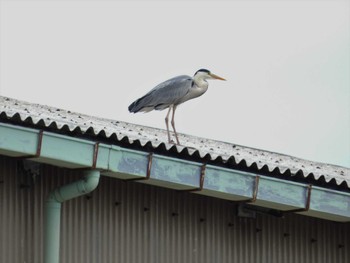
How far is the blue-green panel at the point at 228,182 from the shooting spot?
1120 centimetres

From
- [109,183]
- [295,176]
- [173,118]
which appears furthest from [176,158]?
[173,118]

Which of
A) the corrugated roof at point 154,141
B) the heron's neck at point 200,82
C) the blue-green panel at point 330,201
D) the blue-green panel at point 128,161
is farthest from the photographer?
the heron's neck at point 200,82

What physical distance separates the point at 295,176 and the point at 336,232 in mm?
1542

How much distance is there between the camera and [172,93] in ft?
46.8

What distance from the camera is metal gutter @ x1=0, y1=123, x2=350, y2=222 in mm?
10039

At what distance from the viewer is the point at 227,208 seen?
1230 centimetres

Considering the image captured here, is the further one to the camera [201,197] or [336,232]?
[336,232]

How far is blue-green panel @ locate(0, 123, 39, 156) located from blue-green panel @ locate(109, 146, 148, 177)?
788 mm

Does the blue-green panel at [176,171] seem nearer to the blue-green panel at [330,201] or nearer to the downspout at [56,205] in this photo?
the downspout at [56,205]

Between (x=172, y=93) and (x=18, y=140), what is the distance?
4.52 meters

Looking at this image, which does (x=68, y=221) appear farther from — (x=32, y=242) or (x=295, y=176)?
(x=295, y=176)

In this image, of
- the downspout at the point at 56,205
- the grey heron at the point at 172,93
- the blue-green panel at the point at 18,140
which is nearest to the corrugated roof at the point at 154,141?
the blue-green panel at the point at 18,140

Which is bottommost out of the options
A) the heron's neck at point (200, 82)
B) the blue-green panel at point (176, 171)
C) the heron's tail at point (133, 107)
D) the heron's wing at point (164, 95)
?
the blue-green panel at point (176, 171)

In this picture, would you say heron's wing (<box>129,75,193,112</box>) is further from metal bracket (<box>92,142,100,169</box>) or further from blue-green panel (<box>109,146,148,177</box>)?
metal bracket (<box>92,142,100,169</box>)
